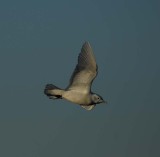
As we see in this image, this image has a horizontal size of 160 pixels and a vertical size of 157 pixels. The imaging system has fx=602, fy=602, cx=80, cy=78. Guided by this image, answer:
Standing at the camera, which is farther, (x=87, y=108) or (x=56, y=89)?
(x=87, y=108)

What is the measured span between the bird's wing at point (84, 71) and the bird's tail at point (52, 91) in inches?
44.2

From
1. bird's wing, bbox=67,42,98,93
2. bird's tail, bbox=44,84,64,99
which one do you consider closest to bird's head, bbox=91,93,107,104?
bird's wing, bbox=67,42,98,93

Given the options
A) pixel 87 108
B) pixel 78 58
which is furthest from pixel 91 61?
pixel 87 108

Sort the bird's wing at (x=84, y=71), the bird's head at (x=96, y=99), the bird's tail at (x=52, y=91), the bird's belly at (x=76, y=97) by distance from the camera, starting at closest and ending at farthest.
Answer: the bird's tail at (x=52, y=91), the bird's wing at (x=84, y=71), the bird's belly at (x=76, y=97), the bird's head at (x=96, y=99)

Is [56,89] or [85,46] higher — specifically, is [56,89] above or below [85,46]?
below

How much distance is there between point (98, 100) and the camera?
3262 centimetres

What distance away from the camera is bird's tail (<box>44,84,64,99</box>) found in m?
30.4

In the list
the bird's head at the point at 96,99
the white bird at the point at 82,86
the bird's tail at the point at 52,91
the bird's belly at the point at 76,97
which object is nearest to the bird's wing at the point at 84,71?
the white bird at the point at 82,86

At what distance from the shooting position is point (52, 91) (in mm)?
30422

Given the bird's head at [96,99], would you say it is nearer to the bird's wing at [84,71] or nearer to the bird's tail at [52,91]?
the bird's wing at [84,71]

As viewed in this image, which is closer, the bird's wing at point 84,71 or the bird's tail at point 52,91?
the bird's tail at point 52,91

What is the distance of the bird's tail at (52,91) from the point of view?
30422 mm

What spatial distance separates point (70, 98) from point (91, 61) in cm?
220

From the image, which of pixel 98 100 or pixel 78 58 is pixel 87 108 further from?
pixel 78 58
